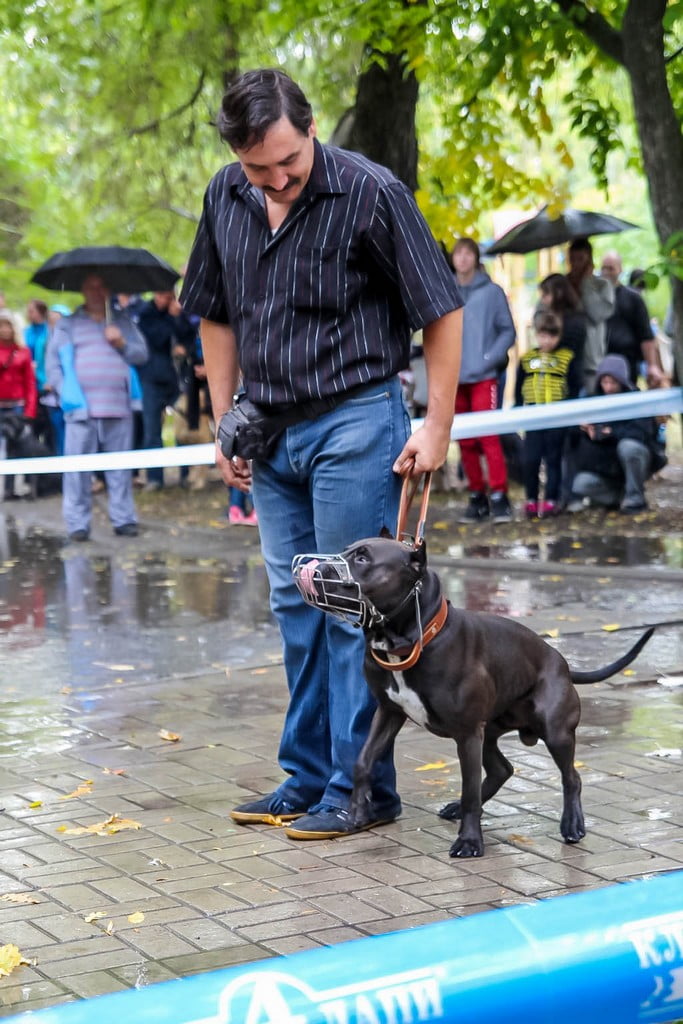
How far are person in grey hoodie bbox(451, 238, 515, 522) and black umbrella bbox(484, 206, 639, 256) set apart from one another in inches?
127

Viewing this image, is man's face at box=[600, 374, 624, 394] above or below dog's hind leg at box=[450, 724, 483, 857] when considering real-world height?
above

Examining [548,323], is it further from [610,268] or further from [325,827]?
[325,827]

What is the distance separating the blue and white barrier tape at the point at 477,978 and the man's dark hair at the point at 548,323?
36.1 ft

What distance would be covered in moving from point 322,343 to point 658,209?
25.1 ft

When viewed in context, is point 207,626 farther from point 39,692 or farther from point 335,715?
point 335,715

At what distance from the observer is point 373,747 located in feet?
15.1

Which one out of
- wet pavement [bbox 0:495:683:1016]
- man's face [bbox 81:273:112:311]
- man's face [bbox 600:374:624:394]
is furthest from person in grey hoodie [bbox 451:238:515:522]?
wet pavement [bbox 0:495:683:1016]

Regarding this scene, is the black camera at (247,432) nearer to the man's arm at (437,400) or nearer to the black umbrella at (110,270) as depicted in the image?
the man's arm at (437,400)

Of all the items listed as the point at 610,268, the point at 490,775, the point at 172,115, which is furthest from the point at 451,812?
the point at 172,115

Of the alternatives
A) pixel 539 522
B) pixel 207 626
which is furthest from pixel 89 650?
→ pixel 539 522

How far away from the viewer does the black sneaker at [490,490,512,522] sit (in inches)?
508

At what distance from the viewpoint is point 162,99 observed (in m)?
18.9

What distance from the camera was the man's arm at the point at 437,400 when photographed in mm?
4504

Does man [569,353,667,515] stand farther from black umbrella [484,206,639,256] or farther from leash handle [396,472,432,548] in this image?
leash handle [396,472,432,548]
